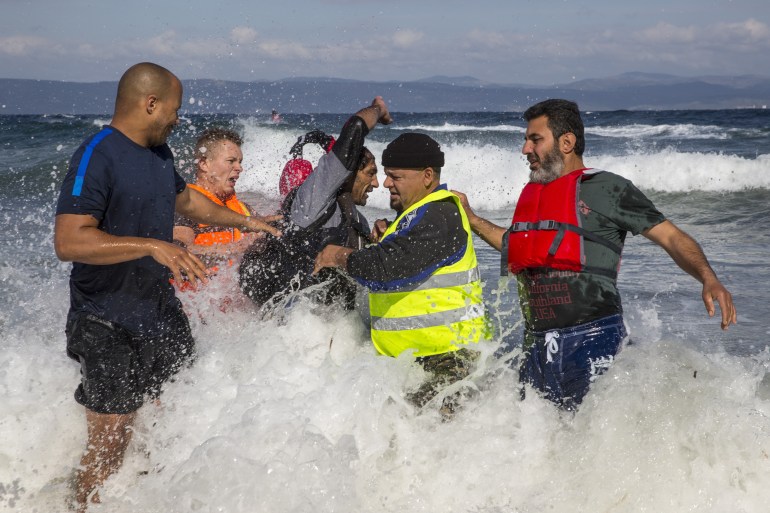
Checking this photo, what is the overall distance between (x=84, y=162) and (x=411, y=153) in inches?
58.6

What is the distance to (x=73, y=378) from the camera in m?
4.90

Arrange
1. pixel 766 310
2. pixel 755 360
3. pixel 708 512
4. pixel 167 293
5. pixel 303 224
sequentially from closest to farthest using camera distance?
1. pixel 708 512
2. pixel 167 293
3. pixel 303 224
4. pixel 755 360
5. pixel 766 310

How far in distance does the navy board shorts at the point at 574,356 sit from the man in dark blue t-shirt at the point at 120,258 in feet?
6.03

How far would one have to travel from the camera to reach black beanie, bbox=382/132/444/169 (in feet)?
12.6

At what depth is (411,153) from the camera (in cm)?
384

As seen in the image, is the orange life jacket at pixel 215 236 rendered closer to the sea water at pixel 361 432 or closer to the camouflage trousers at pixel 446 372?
the sea water at pixel 361 432

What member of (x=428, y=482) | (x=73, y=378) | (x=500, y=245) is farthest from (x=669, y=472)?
(x=73, y=378)

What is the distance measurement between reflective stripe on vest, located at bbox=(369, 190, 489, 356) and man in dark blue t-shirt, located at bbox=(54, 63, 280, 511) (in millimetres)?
1098

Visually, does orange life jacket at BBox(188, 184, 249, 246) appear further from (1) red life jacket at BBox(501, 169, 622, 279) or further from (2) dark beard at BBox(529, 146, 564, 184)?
(2) dark beard at BBox(529, 146, 564, 184)

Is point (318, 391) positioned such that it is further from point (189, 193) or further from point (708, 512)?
point (708, 512)

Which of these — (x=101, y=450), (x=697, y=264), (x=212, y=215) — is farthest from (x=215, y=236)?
(x=697, y=264)

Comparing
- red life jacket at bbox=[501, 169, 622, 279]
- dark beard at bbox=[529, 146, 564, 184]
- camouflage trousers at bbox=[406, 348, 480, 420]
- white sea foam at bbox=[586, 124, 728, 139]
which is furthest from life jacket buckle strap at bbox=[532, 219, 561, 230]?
white sea foam at bbox=[586, 124, 728, 139]

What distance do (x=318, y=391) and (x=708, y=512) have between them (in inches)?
76.0

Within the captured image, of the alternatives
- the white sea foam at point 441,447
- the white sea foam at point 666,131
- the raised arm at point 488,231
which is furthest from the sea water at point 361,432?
the white sea foam at point 666,131
